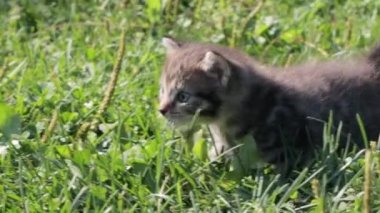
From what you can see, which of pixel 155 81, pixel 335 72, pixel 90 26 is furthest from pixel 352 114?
pixel 90 26

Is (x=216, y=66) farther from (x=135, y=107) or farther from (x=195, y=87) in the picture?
(x=135, y=107)

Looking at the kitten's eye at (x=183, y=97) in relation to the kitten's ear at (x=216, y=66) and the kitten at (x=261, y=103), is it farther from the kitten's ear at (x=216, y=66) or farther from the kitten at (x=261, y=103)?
the kitten's ear at (x=216, y=66)

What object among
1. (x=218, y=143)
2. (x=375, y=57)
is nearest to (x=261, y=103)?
(x=218, y=143)

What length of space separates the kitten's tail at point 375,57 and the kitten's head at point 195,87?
0.81 m

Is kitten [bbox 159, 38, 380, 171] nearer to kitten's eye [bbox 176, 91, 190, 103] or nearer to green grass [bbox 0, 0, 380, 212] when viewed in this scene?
kitten's eye [bbox 176, 91, 190, 103]

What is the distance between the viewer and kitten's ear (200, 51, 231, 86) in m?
5.48

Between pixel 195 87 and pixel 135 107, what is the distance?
0.63 m

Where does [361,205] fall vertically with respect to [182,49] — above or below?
below

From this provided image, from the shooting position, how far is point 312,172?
A: 5195 mm

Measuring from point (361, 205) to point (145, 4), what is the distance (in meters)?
3.56

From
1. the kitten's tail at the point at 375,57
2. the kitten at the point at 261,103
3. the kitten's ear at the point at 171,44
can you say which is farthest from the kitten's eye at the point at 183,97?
the kitten's tail at the point at 375,57

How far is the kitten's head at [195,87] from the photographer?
550 cm

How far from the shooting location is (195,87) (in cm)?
555

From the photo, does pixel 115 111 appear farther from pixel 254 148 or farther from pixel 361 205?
pixel 361 205
